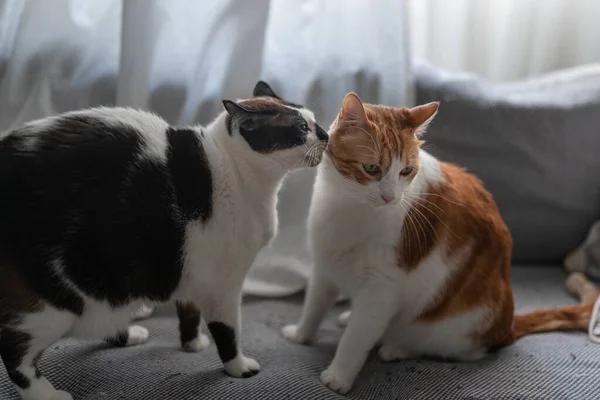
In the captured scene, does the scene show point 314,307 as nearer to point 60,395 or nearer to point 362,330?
point 362,330

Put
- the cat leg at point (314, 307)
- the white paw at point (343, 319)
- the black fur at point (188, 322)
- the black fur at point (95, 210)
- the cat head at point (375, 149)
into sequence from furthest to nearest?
1. the white paw at point (343, 319)
2. the cat leg at point (314, 307)
3. the black fur at point (188, 322)
4. the cat head at point (375, 149)
5. the black fur at point (95, 210)

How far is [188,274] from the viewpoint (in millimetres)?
1052

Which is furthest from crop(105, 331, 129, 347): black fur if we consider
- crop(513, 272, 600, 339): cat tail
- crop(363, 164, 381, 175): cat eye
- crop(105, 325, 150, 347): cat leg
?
crop(513, 272, 600, 339): cat tail

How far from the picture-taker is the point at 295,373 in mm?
1168

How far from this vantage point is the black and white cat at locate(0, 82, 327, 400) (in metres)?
0.92

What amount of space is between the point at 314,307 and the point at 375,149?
445 mm

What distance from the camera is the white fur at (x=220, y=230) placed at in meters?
1.00

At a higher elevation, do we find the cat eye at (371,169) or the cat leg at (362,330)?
the cat eye at (371,169)

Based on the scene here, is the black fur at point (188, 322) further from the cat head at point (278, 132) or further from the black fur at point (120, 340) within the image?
the cat head at point (278, 132)

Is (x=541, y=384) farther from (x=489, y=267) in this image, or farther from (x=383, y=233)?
(x=383, y=233)

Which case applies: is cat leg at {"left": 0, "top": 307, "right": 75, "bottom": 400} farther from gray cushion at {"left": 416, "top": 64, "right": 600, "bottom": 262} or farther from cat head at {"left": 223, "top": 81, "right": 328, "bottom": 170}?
gray cushion at {"left": 416, "top": 64, "right": 600, "bottom": 262}

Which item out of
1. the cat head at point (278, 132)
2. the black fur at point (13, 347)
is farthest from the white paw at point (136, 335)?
the cat head at point (278, 132)

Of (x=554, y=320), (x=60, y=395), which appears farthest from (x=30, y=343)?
(x=554, y=320)

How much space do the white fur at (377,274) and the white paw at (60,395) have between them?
0.49 metres
